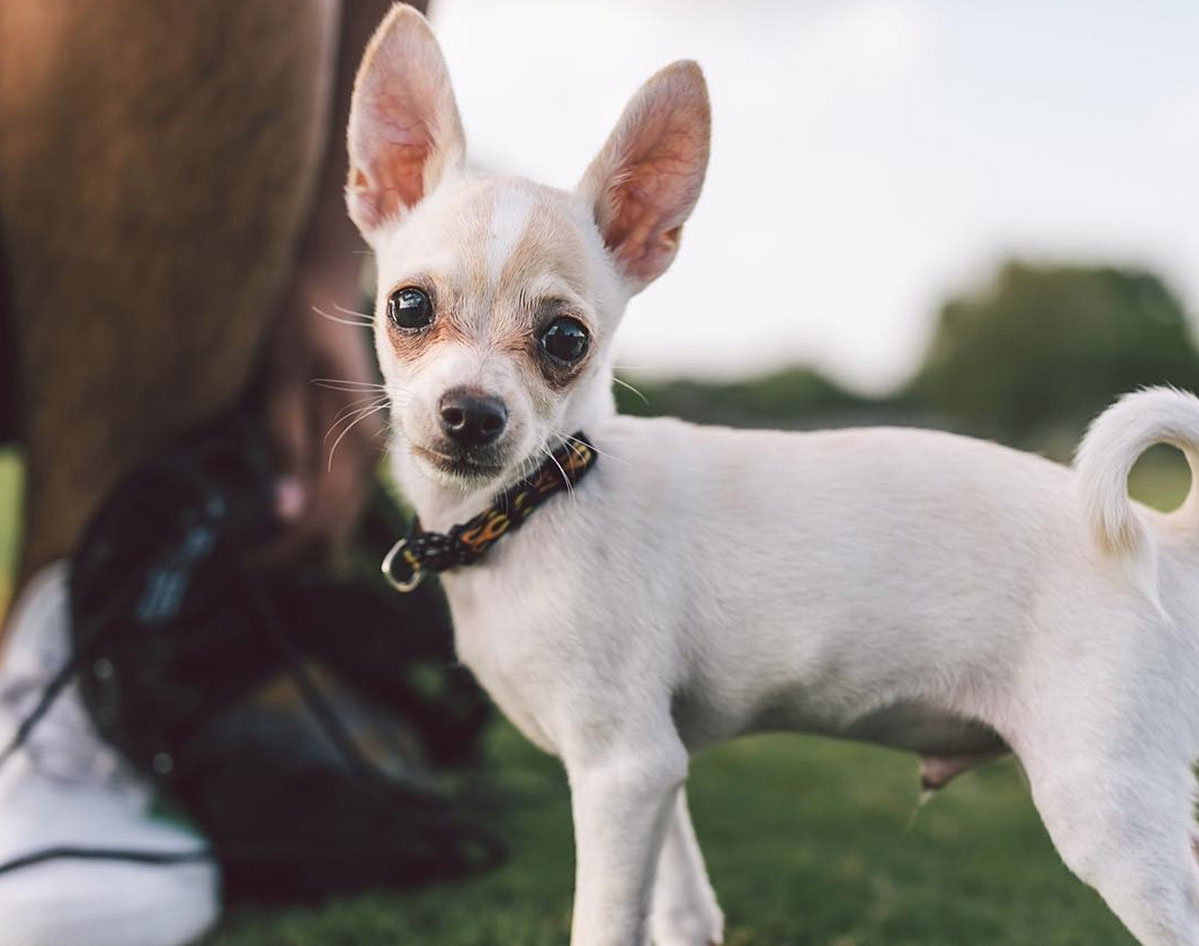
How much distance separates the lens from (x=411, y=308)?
153 cm

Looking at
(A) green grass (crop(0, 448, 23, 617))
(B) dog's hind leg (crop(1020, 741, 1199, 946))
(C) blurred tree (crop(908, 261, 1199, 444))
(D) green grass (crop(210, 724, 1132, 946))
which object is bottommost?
(C) blurred tree (crop(908, 261, 1199, 444))

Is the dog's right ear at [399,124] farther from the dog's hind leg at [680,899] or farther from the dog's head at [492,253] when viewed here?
the dog's hind leg at [680,899]

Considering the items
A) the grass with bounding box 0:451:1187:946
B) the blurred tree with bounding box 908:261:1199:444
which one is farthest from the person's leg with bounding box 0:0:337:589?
the blurred tree with bounding box 908:261:1199:444

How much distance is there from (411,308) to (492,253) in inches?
5.1

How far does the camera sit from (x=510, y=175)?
163 cm

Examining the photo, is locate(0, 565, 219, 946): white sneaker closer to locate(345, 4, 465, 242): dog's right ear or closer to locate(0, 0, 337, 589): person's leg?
locate(0, 0, 337, 589): person's leg

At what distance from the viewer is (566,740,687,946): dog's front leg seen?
1.50 meters

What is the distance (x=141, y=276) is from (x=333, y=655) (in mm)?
1070

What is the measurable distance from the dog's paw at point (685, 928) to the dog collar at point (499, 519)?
646mm

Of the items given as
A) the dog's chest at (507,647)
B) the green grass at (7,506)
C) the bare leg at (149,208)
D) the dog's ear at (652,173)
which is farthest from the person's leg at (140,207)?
the green grass at (7,506)

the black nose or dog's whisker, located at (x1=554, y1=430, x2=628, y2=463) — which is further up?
the black nose

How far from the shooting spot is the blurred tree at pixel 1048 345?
120ft

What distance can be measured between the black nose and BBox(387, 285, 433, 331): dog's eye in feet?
0.47

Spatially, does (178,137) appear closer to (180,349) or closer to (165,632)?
(180,349)
